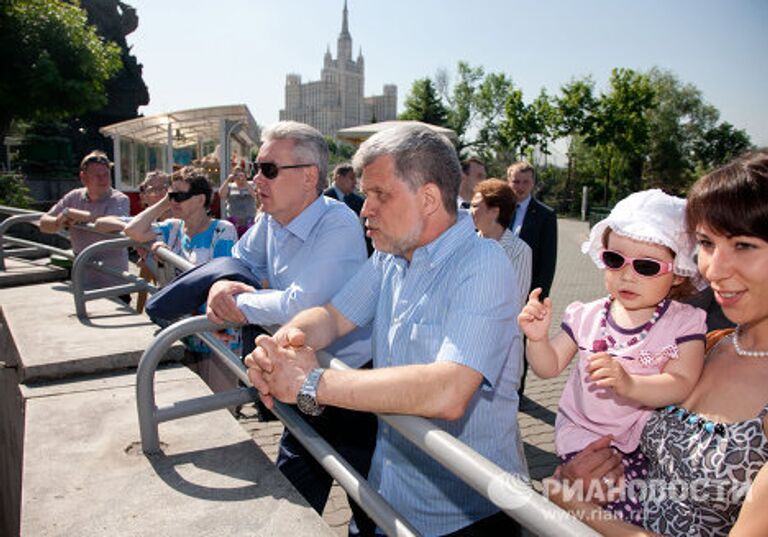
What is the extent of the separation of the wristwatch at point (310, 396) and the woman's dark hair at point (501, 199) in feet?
10.5

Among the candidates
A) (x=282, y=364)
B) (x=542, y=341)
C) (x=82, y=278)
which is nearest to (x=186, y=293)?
(x=282, y=364)

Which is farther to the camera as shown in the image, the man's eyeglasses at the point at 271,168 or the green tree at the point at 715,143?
the green tree at the point at 715,143

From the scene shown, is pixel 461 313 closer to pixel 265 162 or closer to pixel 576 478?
pixel 576 478

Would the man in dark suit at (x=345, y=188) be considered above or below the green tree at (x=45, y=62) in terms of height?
below

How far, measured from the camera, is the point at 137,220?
13.4 feet

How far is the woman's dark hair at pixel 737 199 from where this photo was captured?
1288 mm

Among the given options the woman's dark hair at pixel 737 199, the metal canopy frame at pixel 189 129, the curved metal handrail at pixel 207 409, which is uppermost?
the metal canopy frame at pixel 189 129

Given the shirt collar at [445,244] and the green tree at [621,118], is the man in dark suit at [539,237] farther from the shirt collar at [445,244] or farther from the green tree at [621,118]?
the green tree at [621,118]

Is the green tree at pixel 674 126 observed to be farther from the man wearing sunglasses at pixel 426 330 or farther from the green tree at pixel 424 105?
the man wearing sunglasses at pixel 426 330

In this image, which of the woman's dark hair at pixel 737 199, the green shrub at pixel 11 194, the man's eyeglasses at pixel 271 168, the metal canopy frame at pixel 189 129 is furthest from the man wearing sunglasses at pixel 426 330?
the green shrub at pixel 11 194

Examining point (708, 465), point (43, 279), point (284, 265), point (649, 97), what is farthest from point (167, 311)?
point (649, 97)

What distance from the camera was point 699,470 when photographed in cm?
135

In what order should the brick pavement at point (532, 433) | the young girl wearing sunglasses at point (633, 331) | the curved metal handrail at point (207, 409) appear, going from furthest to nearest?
the brick pavement at point (532, 433) < the young girl wearing sunglasses at point (633, 331) < the curved metal handrail at point (207, 409)

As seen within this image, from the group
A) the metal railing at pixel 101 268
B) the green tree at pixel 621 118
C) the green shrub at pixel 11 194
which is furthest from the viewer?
the green tree at pixel 621 118
